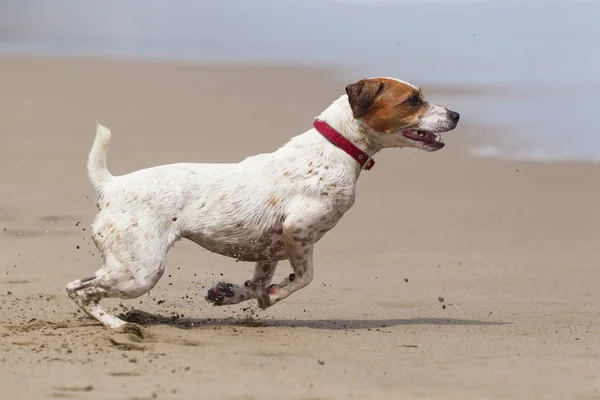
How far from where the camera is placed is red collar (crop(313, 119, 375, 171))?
283 inches

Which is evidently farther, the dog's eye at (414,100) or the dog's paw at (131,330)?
the dog's eye at (414,100)

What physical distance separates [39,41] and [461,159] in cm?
1148

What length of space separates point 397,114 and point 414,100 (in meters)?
0.14

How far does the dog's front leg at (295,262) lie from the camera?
7066mm

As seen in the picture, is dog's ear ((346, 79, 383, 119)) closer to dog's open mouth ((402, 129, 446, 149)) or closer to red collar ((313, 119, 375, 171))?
red collar ((313, 119, 375, 171))

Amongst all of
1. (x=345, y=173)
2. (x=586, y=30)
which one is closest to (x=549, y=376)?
(x=345, y=173)

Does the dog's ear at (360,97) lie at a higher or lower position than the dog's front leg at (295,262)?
higher

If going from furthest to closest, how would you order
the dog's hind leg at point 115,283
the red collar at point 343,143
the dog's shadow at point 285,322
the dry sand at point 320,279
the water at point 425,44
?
the water at point 425,44 < the dog's shadow at point 285,322 < the red collar at point 343,143 < the dog's hind leg at point 115,283 < the dry sand at point 320,279

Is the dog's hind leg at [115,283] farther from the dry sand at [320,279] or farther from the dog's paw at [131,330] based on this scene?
the dry sand at [320,279]

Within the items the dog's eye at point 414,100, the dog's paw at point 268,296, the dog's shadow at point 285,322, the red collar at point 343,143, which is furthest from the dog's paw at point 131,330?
the dog's eye at point 414,100

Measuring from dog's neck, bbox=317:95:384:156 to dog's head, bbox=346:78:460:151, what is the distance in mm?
29

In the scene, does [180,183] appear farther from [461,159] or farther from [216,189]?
[461,159]

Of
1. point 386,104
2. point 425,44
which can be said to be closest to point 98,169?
point 386,104

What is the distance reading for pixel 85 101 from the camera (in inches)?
624
